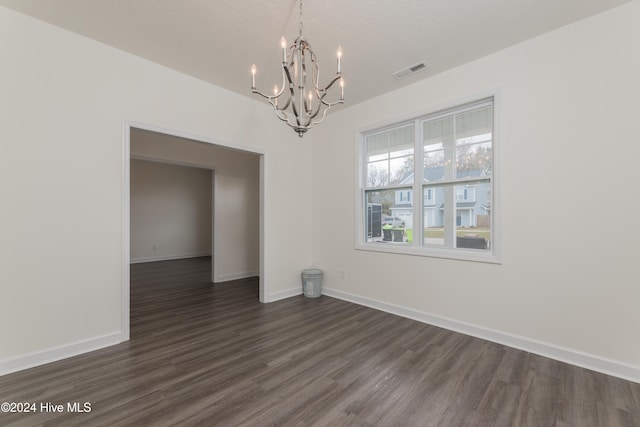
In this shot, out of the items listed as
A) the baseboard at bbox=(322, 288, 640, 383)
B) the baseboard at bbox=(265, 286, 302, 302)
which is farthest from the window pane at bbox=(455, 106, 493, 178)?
the baseboard at bbox=(265, 286, 302, 302)

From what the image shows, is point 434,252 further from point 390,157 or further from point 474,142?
point 390,157

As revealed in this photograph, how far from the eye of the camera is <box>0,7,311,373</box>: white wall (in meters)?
2.23

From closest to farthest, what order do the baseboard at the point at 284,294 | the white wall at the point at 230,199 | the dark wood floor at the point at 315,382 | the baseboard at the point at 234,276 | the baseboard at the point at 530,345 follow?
the dark wood floor at the point at 315,382 → the baseboard at the point at 530,345 → the baseboard at the point at 284,294 → the white wall at the point at 230,199 → the baseboard at the point at 234,276

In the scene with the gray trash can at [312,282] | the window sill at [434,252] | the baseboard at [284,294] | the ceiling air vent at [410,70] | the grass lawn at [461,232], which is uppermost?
the ceiling air vent at [410,70]

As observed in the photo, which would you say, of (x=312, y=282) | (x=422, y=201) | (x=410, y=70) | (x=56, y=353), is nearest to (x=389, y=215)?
(x=422, y=201)

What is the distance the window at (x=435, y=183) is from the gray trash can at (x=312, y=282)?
0.88 m

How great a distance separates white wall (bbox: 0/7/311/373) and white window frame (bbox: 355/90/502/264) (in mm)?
2584

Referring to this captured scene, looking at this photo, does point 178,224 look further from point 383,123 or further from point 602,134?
point 602,134

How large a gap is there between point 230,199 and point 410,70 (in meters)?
3.97

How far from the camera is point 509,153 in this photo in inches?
107

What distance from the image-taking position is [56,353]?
7.79 ft

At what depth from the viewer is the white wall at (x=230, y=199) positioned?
16.1ft

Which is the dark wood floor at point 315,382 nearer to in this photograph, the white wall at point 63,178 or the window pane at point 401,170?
the white wall at point 63,178

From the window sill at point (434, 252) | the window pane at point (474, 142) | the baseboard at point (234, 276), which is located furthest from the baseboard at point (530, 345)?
the baseboard at point (234, 276)
